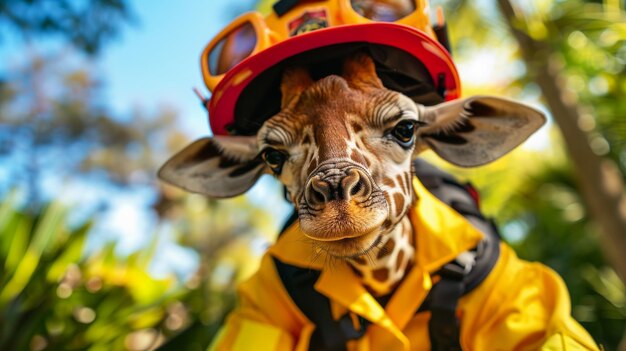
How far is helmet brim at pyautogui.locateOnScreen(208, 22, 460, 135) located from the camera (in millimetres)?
1735

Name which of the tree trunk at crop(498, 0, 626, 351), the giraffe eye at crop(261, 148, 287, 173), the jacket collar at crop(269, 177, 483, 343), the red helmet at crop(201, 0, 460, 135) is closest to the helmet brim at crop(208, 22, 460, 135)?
the red helmet at crop(201, 0, 460, 135)

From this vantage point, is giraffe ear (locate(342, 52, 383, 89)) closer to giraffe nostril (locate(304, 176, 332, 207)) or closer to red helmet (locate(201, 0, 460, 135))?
red helmet (locate(201, 0, 460, 135))

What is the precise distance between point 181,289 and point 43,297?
0.98 meters

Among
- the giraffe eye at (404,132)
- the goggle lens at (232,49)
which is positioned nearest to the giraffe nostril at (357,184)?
the giraffe eye at (404,132)

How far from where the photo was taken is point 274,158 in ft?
6.06

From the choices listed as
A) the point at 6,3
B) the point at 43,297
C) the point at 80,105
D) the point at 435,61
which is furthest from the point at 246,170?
the point at 80,105

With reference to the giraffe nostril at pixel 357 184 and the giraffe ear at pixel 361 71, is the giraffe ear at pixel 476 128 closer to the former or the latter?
the giraffe ear at pixel 361 71

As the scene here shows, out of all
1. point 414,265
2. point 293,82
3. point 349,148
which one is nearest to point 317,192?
point 349,148

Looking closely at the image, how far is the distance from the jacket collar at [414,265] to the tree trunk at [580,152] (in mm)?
2409

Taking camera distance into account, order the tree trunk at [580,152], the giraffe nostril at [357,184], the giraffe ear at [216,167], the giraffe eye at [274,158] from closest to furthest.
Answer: the giraffe nostril at [357,184]
the giraffe eye at [274,158]
the giraffe ear at [216,167]
the tree trunk at [580,152]

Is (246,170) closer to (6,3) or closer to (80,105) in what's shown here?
(6,3)

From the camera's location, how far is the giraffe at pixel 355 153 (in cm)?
145

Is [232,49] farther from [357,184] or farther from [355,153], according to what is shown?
[357,184]

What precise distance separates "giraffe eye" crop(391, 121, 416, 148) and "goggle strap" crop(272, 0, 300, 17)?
0.60 meters
